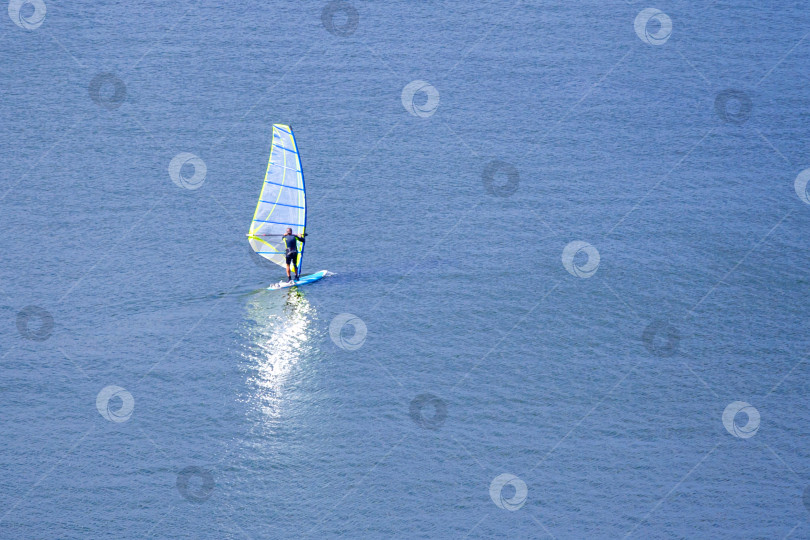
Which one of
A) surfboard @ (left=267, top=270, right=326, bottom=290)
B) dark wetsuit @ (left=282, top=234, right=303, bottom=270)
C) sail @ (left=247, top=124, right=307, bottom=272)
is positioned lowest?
surfboard @ (left=267, top=270, right=326, bottom=290)

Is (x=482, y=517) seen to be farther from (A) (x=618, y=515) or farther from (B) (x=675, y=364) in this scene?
(B) (x=675, y=364)

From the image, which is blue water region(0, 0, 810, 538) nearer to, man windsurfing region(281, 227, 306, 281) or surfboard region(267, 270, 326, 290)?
surfboard region(267, 270, 326, 290)

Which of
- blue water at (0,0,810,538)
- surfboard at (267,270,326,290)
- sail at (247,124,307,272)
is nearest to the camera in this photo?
blue water at (0,0,810,538)

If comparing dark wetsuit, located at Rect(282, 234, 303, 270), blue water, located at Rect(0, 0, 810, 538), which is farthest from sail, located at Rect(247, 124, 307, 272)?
blue water, located at Rect(0, 0, 810, 538)

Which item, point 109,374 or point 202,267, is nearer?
point 109,374

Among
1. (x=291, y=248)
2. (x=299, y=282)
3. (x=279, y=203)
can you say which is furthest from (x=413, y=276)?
(x=279, y=203)

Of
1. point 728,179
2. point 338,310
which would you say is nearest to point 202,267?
point 338,310
